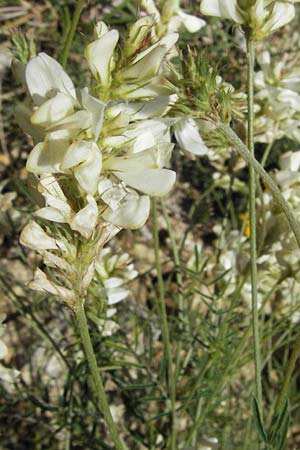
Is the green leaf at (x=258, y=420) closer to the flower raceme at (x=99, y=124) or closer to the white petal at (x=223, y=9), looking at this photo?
the flower raceme at (x=99, y=124)

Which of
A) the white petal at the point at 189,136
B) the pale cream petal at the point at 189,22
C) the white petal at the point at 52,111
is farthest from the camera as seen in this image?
the pale cream petal at the point at 189,22

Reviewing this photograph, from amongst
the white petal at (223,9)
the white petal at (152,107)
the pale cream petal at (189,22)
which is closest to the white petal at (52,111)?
the white petal at (152,107)

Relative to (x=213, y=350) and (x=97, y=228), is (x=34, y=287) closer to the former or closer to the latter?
(x=97, y=228)

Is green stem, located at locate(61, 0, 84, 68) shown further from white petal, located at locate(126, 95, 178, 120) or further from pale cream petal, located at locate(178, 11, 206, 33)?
pale cream petal, located at locate(178, 11, 206, 33)

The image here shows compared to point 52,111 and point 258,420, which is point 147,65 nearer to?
point 52,111

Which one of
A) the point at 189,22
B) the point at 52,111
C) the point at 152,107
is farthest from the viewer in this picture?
the point at 189,22

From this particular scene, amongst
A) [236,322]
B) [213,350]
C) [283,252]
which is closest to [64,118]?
[283,252]

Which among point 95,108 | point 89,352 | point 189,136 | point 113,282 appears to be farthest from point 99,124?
point 113,282
